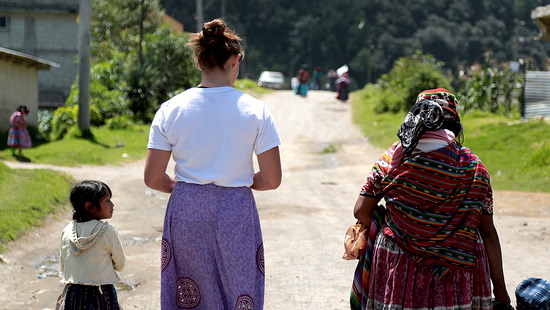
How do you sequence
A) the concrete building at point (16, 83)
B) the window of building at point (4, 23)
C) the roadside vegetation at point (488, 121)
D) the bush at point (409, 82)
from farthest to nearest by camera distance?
the window of building at point (4, 23) < the bush at point (409, 82) < the concrete building at point (16, 83) < the roadside vegetation at point (488, 121)

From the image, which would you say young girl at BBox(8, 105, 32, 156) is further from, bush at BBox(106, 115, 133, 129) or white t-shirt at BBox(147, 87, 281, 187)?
white t-shirt at BBox(147, 87, 281, 187)

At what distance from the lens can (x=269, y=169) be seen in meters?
3.12

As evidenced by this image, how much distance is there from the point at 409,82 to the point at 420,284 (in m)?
23.2

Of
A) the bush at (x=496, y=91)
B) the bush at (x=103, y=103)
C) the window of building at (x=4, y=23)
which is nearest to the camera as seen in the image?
the bush at (x=103, y=103)

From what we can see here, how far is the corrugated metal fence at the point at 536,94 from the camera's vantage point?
1859 cm

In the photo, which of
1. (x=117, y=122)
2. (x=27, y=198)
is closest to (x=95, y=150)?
(x=117, y=122)

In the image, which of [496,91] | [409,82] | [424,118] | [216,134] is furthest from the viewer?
[409,82]

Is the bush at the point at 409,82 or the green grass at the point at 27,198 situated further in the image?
the bush at the point at 409,82

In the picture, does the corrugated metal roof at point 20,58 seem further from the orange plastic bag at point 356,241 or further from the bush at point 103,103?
the orange plastic bag at point 356,241

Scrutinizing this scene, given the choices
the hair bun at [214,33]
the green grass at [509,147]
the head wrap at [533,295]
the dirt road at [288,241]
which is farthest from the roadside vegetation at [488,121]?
the hair bun at [214,33]

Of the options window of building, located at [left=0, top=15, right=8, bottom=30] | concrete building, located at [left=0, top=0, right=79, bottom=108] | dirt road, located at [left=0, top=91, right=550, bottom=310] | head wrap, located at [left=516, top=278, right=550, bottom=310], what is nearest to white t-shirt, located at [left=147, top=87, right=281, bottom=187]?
head wrap, located at [left=516, top=278, right=550, bottom=310]

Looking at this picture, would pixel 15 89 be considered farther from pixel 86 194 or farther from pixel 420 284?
pixel 420 284

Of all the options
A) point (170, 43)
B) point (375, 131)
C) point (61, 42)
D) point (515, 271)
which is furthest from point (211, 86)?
point (61, 42)

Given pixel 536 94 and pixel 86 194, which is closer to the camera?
pixel 86 194
